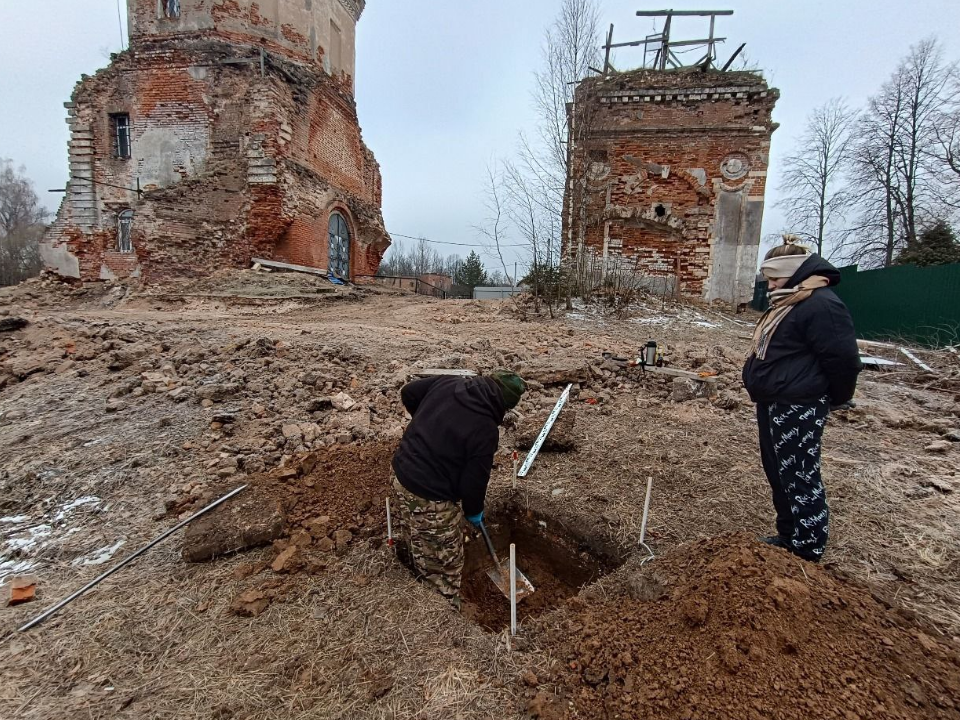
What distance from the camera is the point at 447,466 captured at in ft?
8.14

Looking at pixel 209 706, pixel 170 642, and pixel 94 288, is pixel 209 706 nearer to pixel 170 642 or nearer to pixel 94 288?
pixel 170 642

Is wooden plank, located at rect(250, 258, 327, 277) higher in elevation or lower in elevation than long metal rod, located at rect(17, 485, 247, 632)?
higher

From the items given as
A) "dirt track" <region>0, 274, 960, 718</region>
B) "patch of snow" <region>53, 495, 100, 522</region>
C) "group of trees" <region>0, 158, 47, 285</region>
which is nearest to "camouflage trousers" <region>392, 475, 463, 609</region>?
"dirt track" <region>0, 274, 960, 718</region>

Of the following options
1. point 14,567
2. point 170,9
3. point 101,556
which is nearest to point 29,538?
point 14,567

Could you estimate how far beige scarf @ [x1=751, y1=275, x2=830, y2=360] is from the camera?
2.26m

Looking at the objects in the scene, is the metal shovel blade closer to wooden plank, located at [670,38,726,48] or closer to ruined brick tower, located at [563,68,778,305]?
ruined brick tower, located at [563,68,778,305]

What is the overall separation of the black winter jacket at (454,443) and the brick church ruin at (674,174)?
410 inches

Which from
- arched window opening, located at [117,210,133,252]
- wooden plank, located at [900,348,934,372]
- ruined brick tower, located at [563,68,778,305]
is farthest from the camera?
arched window opening, located at [117,210,133,252]

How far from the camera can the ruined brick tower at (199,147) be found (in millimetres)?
12094

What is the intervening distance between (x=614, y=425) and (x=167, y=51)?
51.8 feet

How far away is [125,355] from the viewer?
17.1 ft

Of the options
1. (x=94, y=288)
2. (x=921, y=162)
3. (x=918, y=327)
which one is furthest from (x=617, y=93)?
(x=94, y=288)

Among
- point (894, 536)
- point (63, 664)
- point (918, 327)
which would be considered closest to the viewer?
point (63, 664)

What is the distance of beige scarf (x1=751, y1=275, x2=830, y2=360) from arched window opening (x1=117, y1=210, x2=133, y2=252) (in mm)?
16309
